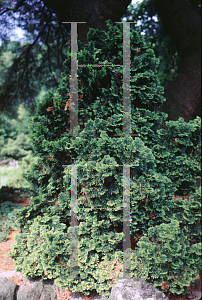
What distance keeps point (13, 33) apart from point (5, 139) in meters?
8.69

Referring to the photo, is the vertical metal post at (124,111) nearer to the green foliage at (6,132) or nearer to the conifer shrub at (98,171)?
the conifer shrub at (98,171)

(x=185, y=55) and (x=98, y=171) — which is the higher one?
Answer: (x=185, y=55)

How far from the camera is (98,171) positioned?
225 centimetres

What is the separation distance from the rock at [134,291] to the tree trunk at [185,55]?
2895 millimetres

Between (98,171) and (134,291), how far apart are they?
48.9 inches

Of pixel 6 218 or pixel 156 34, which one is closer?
pixel 6 218

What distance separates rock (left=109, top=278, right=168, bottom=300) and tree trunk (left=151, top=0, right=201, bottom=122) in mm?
2895

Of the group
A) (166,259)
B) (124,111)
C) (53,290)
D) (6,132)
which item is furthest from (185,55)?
(6,132)

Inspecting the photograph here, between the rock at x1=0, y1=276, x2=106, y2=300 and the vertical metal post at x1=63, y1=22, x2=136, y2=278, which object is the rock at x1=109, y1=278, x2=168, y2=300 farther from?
the rock at x1=0, y1=276, x2=106, y2=300

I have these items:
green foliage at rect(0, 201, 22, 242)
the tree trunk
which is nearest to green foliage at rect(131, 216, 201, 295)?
green foliage at rect(0, 201, 22, 242)

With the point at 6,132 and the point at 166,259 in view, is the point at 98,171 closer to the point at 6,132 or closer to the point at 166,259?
the point at 166,259

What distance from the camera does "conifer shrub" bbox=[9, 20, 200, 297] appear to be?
2344mm

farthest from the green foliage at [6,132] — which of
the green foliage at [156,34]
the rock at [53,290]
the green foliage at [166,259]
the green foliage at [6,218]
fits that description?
the green foliage at [166,259]

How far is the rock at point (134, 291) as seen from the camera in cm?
212
